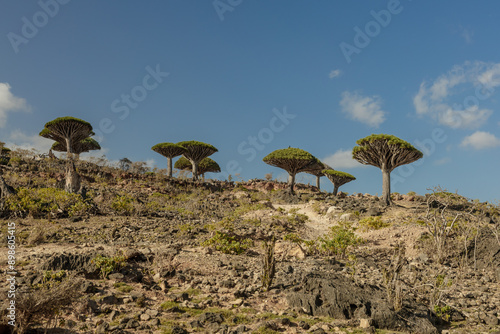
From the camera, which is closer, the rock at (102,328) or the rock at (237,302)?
the rock at (102,328)

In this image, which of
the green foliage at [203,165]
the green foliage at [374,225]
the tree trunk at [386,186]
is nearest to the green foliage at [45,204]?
the green foliage at [374,225]

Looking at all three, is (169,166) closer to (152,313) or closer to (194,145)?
(194,145)

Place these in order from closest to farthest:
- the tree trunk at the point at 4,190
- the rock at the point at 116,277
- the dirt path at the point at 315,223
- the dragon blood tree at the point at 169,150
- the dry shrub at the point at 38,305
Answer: the dry shrub at the point at 38,305 < the rock at the point at 116,277 < the tree trunk at the point at 4,190 < the dirt path at the point at 315,223 < the dragon blood tree at the point at 169,150

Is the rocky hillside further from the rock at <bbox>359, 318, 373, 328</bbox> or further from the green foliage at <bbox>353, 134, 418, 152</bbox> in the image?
the green foliage at <bbox>353, 134, 418, 152</bbox>

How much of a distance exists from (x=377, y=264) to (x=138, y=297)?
6232mm

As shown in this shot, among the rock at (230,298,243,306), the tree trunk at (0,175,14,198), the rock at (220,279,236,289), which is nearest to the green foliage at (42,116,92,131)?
the tree trunk at (0,175,14,198)

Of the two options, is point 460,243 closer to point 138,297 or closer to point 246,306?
point 246,306

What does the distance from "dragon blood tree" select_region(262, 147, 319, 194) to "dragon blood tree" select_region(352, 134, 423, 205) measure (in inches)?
255

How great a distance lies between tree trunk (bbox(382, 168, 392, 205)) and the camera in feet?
69.4

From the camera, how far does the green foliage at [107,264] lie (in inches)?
259

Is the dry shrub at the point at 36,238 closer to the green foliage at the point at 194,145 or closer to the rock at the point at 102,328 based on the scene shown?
the rock at the point at 102,328

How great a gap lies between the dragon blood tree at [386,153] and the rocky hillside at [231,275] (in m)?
7.48

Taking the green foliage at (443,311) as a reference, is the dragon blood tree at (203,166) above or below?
above

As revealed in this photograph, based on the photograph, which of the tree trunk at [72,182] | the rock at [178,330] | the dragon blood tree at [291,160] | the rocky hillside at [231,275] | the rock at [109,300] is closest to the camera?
the rock at [178,330]
